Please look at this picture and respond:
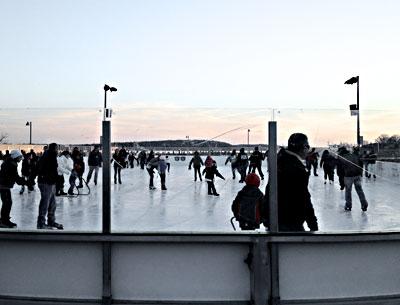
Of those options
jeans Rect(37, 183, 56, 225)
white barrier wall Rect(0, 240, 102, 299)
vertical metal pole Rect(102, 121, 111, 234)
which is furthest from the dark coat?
jeans Rect(37, 183, 56, 225)

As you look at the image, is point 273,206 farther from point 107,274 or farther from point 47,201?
point 47,201

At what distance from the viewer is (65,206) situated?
35.5 feet

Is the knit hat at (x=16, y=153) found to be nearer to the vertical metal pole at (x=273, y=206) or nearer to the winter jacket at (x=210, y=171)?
the vertical metal pole at (x=273, y=206)

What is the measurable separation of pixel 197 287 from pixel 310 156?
1868 mm

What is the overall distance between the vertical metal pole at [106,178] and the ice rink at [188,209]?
6.74ft

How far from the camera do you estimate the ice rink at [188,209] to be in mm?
7355

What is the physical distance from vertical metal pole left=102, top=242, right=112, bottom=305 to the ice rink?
2.22 m

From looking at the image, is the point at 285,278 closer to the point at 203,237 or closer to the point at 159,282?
the point at 203,237

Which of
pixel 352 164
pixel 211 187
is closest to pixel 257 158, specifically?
pixel 352 164

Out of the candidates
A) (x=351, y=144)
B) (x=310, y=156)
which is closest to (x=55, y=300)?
(x=310, y=156)

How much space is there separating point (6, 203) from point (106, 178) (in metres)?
4.77

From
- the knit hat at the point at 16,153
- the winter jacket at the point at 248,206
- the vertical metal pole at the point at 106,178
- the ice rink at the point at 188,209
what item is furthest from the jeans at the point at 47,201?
the vertical metal pole at the point at 106,178

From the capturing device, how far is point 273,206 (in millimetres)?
3744

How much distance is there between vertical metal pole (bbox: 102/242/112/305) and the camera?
3.66 metres
